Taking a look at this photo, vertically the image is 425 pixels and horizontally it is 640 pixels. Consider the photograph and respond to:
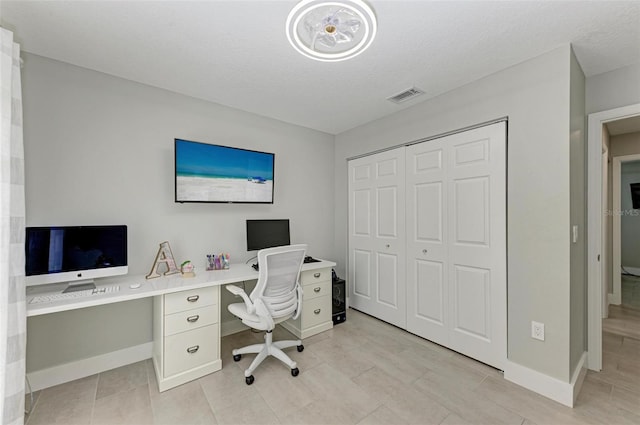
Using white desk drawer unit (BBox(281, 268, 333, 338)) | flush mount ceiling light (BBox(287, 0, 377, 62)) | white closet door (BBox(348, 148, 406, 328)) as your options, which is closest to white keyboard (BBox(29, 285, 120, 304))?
white desk drawer unit (BBox(281, 268, 333, 338))

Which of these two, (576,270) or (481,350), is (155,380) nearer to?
(481,350)

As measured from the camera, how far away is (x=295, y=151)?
3537 millimetres

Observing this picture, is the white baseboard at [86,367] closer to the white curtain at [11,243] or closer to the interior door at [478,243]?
the white curtain at [11,243]

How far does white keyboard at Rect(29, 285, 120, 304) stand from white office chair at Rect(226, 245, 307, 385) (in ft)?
2.69

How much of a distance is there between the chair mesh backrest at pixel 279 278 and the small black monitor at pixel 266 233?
783 millimetres

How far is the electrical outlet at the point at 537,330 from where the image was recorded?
1.97 m

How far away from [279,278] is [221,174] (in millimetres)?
1336

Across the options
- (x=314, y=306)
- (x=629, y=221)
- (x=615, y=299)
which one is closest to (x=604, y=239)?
(x=615, y=299)

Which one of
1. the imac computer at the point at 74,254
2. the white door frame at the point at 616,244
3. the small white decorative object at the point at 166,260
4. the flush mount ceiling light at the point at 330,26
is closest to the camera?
the flush mount ceiling light at the point at 330,26

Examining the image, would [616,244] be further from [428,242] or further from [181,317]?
[181,317]

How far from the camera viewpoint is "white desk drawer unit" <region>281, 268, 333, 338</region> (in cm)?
288

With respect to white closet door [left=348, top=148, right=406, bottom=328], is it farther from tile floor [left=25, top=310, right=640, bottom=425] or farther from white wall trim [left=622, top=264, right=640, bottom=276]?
white wall trim [left=622, top=264, right=640, bottom=276]

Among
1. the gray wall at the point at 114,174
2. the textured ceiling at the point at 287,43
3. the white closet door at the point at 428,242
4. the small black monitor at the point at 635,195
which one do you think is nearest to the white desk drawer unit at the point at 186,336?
the gray wall at the point at 114,174

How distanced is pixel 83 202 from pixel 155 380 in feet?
5.11
